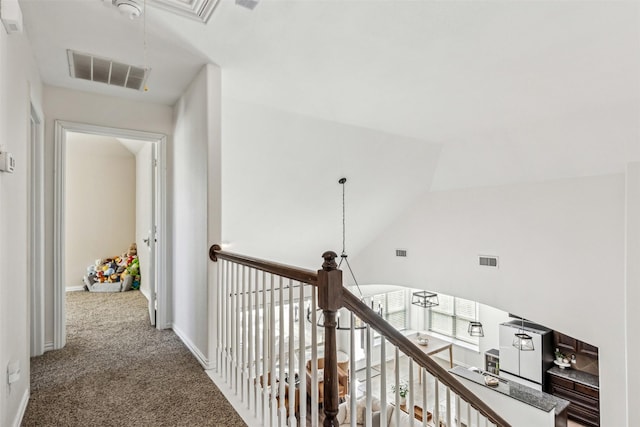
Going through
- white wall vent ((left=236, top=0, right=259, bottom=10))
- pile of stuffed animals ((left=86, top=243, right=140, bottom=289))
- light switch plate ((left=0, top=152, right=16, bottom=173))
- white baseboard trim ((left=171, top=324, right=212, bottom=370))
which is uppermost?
white wall vent ((left=236, top=0, right=259, bottom=10))

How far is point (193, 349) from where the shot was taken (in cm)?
289

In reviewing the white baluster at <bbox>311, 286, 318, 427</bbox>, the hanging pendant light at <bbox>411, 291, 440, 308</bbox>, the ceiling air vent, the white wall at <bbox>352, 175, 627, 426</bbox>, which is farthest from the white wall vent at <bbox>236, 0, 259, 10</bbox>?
the hanging pendant light at <bbox>411, 291, 440, 308</bbox>

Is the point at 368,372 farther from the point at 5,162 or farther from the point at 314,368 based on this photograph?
the point at 5,162

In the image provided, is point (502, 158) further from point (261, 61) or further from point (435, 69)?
point (261, 61)

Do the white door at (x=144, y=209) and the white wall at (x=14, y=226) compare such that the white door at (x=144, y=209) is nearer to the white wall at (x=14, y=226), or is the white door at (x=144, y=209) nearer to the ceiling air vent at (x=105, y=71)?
the ceiling air vent at (x=105, y=71)

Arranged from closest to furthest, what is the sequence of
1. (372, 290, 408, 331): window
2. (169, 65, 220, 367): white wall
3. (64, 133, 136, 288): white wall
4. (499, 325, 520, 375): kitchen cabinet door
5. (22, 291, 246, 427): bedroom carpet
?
(22, 291, 246, 427): bedroom carpet < (169, 65, 220, 367): white wall < (64, 133, 136, 288): white wall < (499, 325, 520, 375): kitchen cabinet door < (372, 290, 408, 331): window

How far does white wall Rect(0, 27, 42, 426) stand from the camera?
1552 millimetres

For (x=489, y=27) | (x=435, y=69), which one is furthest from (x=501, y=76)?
(x=489, y=27)

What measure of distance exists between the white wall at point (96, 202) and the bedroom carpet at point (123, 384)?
10.5 feet

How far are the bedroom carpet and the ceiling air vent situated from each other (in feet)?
7.46

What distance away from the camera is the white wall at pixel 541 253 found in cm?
403

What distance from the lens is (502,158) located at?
15.9 feet

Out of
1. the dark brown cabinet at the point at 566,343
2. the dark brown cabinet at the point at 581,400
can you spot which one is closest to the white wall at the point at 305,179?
the dark brown cabinet at the point at 566,343

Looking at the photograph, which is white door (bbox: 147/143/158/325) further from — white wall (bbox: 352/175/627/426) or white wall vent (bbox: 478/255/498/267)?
white wall vent (bbox: 478/255/498/267)
